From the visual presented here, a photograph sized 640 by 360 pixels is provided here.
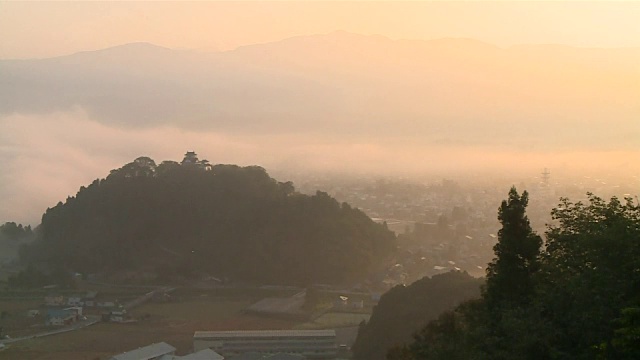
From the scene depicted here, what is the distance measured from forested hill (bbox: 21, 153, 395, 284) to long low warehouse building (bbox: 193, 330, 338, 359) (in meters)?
8.49

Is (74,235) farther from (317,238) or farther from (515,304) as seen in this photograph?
(515,304)

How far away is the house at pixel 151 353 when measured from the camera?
14.8m

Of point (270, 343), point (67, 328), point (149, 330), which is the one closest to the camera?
point (270, 343)

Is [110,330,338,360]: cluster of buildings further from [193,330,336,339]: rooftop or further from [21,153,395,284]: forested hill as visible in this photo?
[21,153,395,284]: forested hill

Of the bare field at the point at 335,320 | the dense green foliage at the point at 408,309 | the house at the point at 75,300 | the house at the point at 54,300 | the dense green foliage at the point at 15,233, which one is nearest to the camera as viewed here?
the dense green foliage at the point at 408,309

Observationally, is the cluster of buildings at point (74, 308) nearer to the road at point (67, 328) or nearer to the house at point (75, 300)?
the house at point (75, 300)

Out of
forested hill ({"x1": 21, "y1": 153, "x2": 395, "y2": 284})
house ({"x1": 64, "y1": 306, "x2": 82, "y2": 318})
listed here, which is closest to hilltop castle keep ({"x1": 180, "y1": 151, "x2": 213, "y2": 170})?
forested hill ({"x1": 21, "y1": 153, "x2": 395, "y2": 284})

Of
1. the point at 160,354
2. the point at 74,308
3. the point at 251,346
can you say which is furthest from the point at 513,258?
the point at 74,308

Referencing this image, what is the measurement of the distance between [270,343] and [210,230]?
13.4 m

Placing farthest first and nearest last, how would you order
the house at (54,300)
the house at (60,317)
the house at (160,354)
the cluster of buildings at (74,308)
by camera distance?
the house at (54,300) → the cluster of buildings at (74,308) → the house at (60,317) → the house at (160,354)

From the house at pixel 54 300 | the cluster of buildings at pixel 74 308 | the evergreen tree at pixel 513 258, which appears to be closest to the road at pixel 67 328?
the cluster of buildings at pixel 74 308

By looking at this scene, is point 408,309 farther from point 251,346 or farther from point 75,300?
point 75,300

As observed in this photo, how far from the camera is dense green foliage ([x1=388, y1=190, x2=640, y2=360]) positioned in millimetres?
5543

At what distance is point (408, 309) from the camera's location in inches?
598
